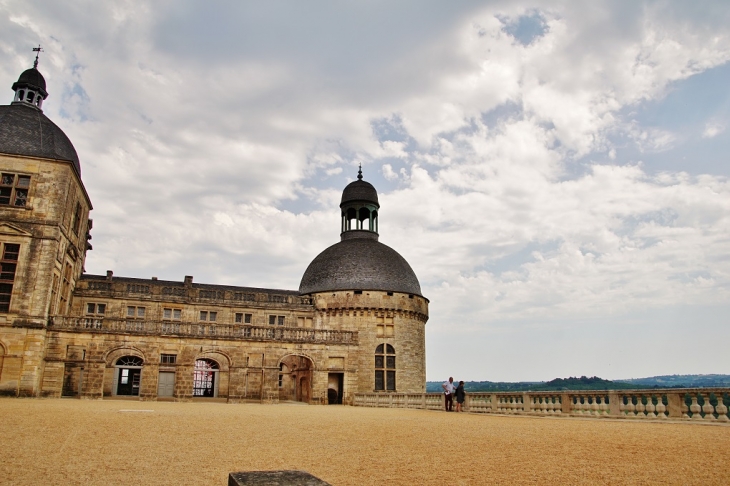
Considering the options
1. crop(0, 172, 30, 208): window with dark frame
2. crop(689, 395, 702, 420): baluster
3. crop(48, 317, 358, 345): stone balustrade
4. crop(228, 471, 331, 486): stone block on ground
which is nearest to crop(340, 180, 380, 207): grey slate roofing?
crop(48, 317, 358, 345): stone balustrade

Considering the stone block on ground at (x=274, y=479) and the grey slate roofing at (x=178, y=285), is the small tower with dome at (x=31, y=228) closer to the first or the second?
the grey slate roofing at (x=178, y=285)

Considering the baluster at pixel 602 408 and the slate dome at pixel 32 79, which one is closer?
the baluster at pixel 602 408

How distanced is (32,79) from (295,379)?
2770cm

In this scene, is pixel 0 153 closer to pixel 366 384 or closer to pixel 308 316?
pixel 308 316

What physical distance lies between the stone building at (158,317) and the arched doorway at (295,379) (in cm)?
15

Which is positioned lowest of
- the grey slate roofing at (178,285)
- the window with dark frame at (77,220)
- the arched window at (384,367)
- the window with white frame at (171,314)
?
the arched window at (384,367)

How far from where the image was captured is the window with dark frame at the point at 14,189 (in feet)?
99.7

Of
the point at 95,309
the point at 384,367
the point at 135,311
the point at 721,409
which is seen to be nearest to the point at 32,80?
the point at 95,309

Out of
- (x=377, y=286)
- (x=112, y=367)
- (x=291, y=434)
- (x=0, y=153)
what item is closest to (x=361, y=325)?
(x=377, y=286)

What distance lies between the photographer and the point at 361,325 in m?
42.0

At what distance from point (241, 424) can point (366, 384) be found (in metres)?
27.6

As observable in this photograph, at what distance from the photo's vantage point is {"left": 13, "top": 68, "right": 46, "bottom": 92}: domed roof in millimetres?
34312

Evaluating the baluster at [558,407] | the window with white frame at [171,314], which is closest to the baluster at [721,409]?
the baluster at [558,407]

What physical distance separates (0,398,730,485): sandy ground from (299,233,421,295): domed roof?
29797mm
